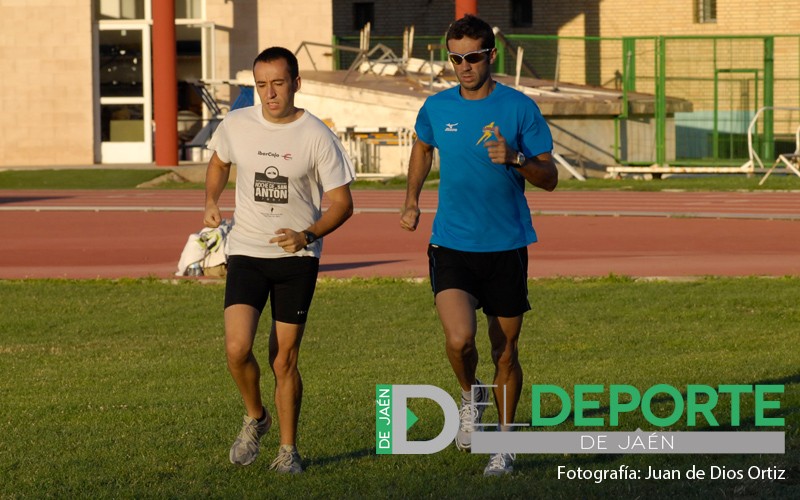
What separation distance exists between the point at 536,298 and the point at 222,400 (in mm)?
5441

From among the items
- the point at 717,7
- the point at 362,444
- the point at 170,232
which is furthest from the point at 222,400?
the point at 717,7

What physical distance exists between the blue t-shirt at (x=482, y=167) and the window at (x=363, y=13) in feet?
146

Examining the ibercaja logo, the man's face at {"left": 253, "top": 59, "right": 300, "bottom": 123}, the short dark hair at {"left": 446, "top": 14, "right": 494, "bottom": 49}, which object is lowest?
the ibercaja logo

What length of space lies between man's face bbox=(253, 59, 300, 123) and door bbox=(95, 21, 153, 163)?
3327 cm

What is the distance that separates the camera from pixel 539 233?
20.0m

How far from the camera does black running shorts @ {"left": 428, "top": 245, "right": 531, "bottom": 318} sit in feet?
22.7

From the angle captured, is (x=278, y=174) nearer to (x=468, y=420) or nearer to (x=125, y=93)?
(x=468, y=420)

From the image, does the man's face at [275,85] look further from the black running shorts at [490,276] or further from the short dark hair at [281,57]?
the black running shorts at [490,276]

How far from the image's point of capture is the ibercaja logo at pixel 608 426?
6727 mm

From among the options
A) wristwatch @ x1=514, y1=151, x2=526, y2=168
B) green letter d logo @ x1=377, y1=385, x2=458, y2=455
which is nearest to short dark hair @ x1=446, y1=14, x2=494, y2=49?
wristwatch @ x1=514, y1=151, x2=526, y2=168

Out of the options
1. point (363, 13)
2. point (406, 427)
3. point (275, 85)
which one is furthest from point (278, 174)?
point (363, 13)

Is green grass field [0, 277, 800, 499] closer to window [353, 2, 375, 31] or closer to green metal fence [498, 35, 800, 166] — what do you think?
green metal fence [498, 35, 800, 166]

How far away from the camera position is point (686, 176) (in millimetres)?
33312

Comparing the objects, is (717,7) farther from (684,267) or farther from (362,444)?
(362,444)
